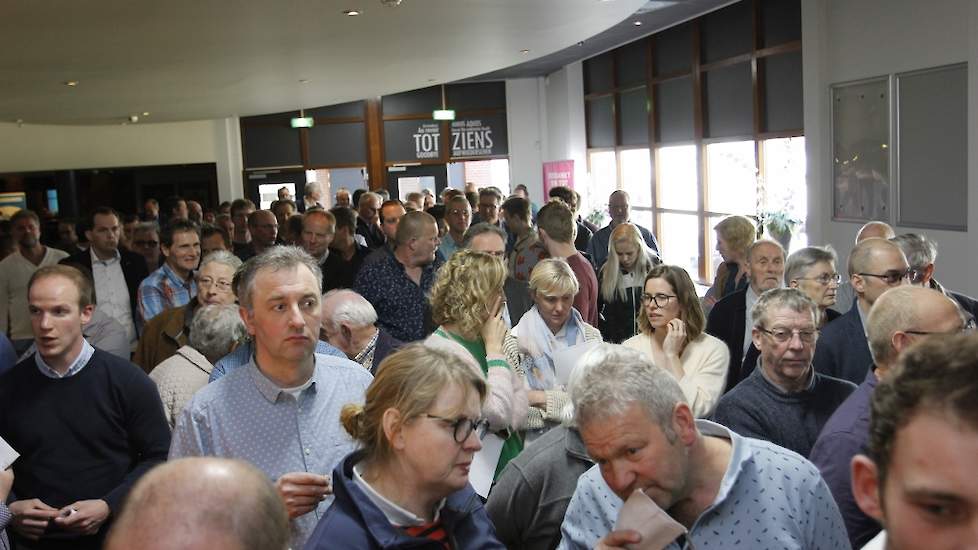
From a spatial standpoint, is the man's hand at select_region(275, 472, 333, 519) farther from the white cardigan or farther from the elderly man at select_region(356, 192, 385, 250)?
the elderly man at select_region(356, 192, 385, 250)

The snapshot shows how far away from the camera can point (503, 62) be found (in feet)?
41.7

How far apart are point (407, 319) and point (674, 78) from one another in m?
11.3

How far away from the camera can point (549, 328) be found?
466 centimetres

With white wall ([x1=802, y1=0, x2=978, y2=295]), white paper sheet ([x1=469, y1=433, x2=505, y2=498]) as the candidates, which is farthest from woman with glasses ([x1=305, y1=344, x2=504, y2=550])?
white wall ([x1=802, y1=0, x2=978, y2=295])

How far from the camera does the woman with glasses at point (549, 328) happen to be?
167 inches

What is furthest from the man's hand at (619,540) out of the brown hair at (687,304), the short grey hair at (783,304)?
the brown hair at (687,304)

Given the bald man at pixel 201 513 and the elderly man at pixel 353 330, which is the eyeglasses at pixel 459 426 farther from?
the elderly man at pixel 353 330

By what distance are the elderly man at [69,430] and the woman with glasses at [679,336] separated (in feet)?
7.05

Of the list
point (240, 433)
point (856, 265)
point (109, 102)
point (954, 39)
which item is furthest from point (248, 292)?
point (109, 102)

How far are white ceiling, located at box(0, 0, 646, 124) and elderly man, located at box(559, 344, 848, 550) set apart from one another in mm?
4381

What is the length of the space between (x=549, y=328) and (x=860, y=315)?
1.37 meters

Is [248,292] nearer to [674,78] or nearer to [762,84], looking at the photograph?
[762,84]

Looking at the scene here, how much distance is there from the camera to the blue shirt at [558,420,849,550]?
216cm

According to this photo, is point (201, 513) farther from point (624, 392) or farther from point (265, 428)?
point (265, 428)
